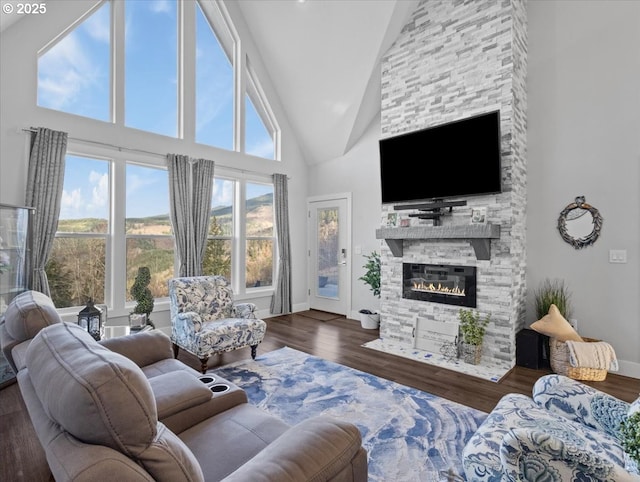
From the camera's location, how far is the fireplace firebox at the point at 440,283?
13.1 ft

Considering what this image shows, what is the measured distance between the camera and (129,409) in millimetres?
865

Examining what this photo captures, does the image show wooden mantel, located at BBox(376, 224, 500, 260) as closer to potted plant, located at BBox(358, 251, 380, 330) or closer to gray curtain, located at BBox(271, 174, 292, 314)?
potted plant, located at BBox(358, 251, 380, 330)

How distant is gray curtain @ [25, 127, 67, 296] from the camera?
3676 millimetres

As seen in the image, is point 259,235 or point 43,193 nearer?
point 43,193

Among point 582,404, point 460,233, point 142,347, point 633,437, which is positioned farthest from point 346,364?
point 633,437

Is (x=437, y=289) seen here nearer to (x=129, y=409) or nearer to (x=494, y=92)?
(x=494, y=92)

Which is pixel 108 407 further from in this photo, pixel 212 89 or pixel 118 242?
pixel 212 89

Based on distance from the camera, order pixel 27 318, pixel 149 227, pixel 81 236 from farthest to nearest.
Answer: pixel 149 227, pixel 81 236, pixel 27 318

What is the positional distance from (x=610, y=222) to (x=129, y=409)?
4.41m

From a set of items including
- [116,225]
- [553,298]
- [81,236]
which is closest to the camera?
[553,298]

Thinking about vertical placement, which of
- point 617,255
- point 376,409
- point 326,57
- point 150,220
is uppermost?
point 326,57

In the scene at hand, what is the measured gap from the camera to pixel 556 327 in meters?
3.47

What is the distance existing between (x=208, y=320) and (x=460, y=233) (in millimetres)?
3004

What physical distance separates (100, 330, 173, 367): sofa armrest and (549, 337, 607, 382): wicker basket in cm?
365
